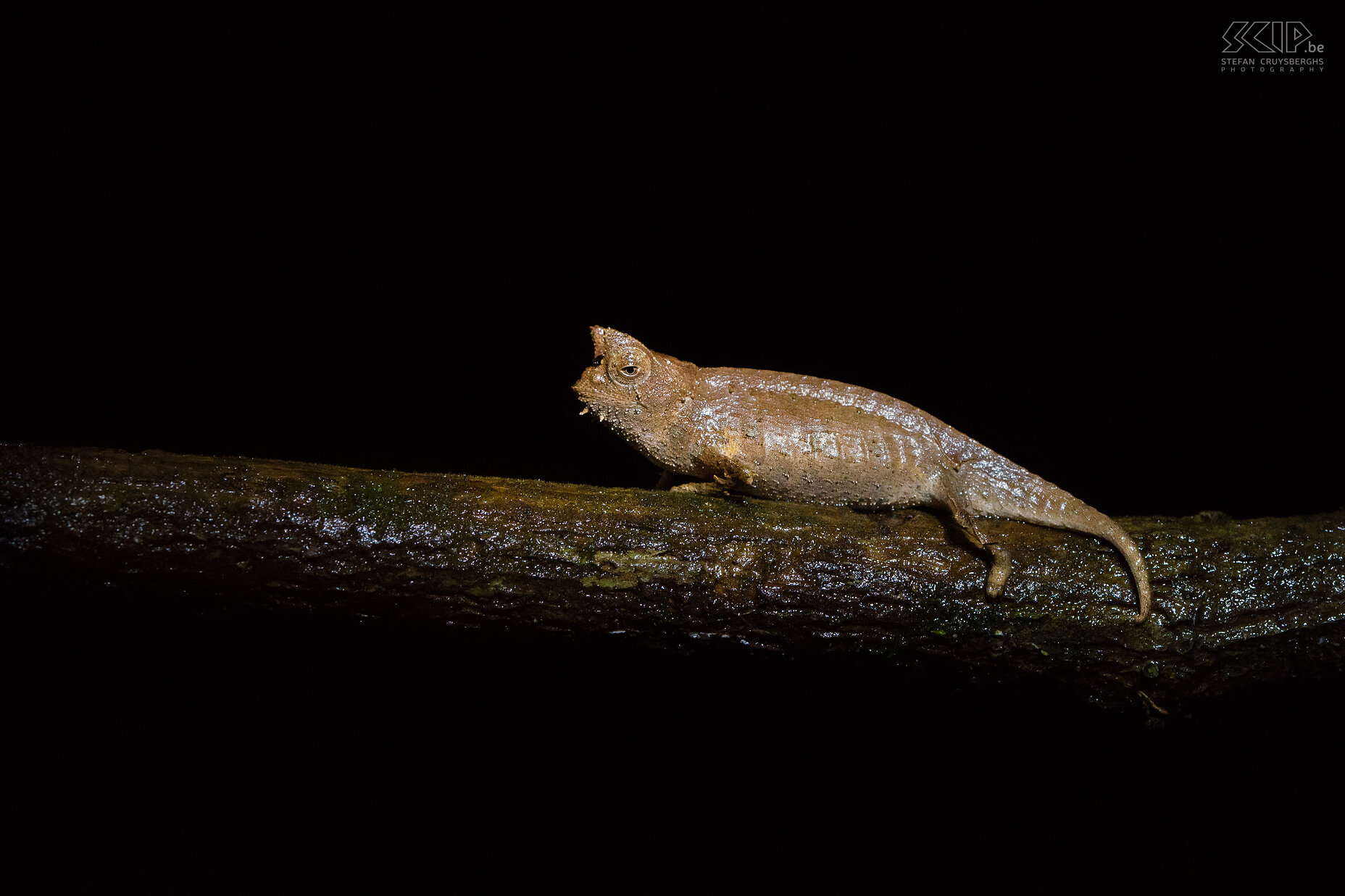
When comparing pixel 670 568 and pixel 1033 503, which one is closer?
pixel 670 568

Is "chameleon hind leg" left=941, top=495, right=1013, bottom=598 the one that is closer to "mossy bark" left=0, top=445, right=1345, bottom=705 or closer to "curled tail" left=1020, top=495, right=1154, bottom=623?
"mossy bark" left=0, top=445, right=1345, bottom=705

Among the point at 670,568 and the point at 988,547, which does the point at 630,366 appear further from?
the point at 988,547

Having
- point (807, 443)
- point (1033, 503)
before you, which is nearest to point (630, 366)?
point (807, 443)

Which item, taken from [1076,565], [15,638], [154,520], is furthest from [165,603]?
[1076,565]

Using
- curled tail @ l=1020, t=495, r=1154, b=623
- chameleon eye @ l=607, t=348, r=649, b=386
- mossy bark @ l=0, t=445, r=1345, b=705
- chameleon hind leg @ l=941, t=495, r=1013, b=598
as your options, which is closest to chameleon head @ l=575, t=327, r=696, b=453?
chameleon eye @ l=607, t=348, r=649, b=386

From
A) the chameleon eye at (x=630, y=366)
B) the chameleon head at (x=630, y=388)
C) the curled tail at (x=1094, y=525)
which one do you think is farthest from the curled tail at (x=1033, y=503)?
the chameleon eye at (x=630, y=366)

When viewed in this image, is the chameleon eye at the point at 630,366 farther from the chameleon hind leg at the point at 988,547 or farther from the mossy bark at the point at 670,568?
the chameleon hind leg at the point at 988,547

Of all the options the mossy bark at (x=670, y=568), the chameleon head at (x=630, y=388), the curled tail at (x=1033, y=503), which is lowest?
the mossy bark at (x=670, y=568)
